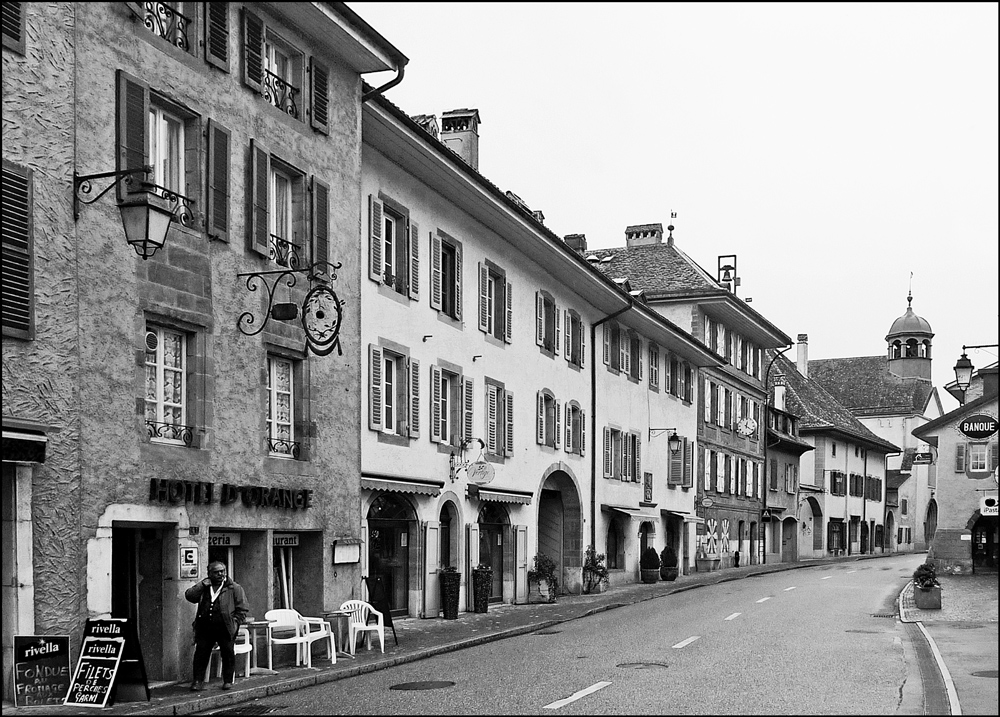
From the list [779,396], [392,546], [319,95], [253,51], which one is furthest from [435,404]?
[779,396]

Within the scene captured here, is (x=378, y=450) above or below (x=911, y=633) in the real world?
above

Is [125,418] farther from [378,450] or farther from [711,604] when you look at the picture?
[711,604]

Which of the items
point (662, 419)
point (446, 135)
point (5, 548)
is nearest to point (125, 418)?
point (5, 548)

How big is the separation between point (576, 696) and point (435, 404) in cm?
1207

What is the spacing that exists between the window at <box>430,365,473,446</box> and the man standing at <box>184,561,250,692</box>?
10.4m

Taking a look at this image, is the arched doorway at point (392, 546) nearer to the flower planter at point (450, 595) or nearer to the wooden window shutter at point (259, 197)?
the flower planter at point (450, 595)

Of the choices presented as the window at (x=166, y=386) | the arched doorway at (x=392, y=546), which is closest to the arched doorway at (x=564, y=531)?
the arched doorway at (x=392, y=546)

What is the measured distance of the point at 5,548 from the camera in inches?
497

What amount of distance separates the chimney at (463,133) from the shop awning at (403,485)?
954 cm

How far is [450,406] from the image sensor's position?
25.8 metres

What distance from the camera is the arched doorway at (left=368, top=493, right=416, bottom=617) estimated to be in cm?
2252

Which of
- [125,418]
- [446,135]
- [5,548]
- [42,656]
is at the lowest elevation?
[42,656]

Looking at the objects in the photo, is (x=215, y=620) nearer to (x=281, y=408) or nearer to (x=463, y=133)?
(x=281, y=408)

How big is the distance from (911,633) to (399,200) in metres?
11.7
